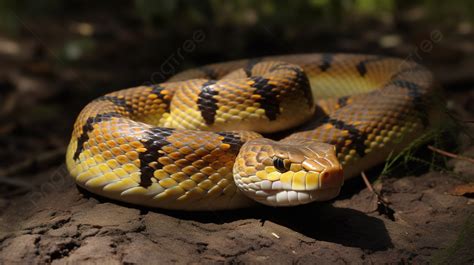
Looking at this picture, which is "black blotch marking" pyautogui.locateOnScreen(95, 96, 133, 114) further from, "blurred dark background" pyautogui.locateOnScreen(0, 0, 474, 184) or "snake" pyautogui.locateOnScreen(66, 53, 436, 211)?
"blurred dark background" pyautogui.locateOnScreen(0, 0, 474, 184)

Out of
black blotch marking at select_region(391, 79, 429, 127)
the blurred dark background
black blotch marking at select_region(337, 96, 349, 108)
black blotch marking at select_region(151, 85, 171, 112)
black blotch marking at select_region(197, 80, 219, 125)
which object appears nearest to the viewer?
black blotch marking at select_region(197, 80, 219, 125)

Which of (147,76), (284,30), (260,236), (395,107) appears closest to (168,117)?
(260,236)

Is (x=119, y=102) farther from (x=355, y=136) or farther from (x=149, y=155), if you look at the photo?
(x=355, y=136)

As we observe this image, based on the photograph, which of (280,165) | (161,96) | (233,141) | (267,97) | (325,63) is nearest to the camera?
(280,165)

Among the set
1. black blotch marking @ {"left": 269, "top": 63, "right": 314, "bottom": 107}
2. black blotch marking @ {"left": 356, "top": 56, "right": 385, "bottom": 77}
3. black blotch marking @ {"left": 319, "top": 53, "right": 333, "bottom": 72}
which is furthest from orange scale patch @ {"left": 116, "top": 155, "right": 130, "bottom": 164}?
black blotch marking @ {"left": 356, "top": 56, "right": 385, "bottom": 77}

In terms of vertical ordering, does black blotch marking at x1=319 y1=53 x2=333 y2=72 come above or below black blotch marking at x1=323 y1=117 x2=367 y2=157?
above

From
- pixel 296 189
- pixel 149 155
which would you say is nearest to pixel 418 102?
pixel 296 189
